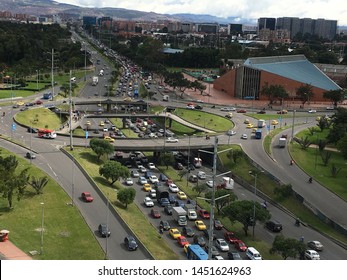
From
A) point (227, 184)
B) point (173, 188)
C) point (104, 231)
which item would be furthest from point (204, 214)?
point (104, 231)

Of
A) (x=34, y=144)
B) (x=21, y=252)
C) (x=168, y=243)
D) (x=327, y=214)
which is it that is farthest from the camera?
(x=34, y=144)

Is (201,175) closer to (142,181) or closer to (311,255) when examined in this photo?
(142,181)

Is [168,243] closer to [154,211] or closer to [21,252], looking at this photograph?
[154,211]

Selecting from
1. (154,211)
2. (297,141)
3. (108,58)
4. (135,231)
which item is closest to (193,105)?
(297,141)

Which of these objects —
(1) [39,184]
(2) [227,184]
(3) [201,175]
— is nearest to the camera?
(1) [39,184]

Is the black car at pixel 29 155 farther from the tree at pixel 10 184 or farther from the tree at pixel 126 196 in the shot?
the tree at pixel 126 196

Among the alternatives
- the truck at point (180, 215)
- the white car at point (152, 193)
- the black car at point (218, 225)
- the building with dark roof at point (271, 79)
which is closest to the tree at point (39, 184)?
the white car at point (152, 193)
